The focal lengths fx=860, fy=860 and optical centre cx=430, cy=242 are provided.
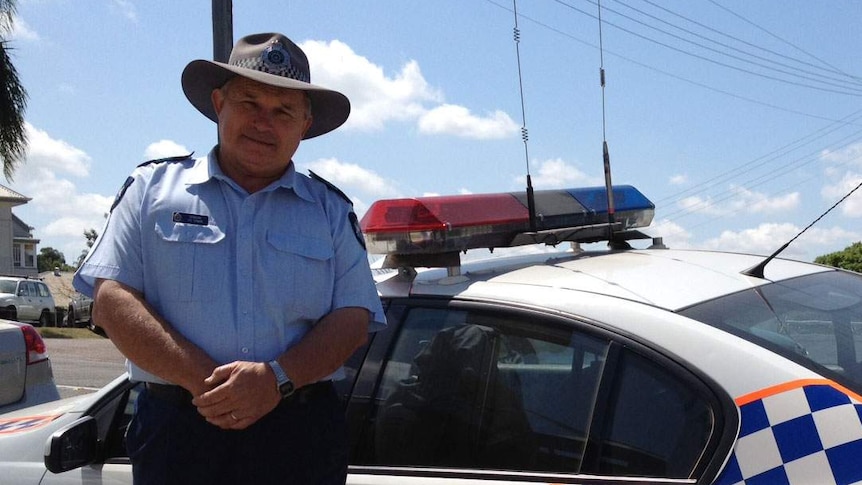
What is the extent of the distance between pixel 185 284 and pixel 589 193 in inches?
72.6

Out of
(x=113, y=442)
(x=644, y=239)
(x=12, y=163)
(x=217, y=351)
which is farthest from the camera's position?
(x=12, y=163)

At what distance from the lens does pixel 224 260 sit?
6.57 ft

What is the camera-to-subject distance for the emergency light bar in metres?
2.65

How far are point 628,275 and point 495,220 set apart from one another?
0.57 metres

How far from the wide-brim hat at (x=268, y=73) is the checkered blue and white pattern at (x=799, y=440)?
Answer: 1.25 metres

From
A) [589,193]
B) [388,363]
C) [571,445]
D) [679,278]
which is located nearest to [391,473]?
[388,363]

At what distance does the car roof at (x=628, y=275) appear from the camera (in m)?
2.29

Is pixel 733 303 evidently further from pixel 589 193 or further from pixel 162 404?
pixel 162 404

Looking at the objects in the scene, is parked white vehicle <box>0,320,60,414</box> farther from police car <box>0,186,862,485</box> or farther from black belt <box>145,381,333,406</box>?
black belt <box>145,381,333,406</box>

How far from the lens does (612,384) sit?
7.02 feet

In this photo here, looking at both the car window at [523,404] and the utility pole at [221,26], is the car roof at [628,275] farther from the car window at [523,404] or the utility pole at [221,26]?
the utility pole at [221,26]

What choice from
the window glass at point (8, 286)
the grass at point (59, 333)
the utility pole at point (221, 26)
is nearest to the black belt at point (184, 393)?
the utility pole at point (221, 26)

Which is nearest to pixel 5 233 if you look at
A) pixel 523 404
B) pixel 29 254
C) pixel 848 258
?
pixel 29 254

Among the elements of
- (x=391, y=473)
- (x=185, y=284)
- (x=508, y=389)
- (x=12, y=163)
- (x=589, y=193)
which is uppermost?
(x=12, y=163)
